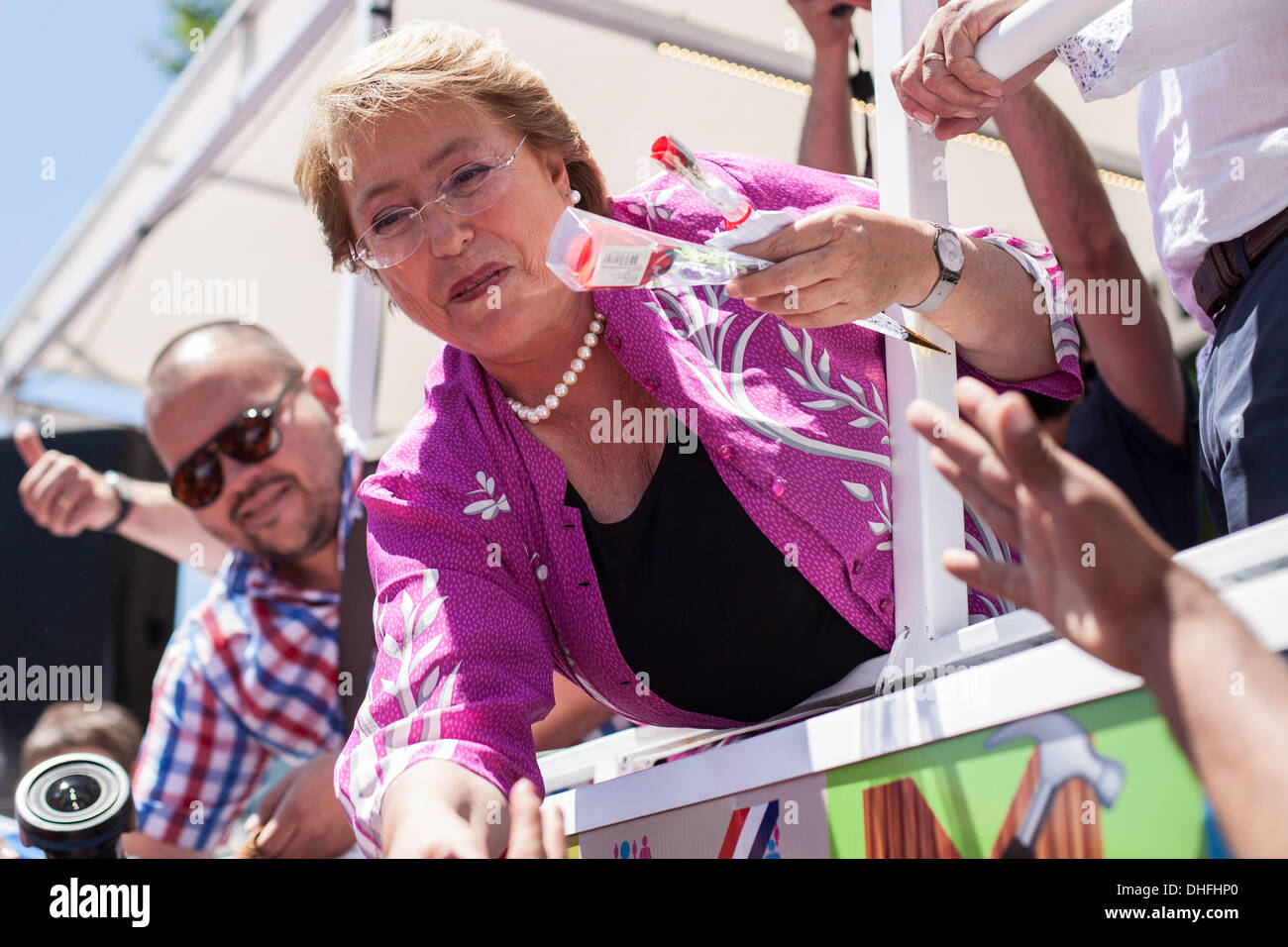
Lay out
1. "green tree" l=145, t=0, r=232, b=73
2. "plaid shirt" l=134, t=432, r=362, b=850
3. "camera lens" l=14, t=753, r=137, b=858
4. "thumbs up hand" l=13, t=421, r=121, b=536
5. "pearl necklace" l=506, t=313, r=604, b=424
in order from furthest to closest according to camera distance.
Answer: "green tree" l=145, t=0, r=232, b=73
"thumbs up hand" l=13, t=421, r=121, b=536
"plaid shirt" l=134, t=432, r=362, b=850
"pearl necklace" l=506, t=313, r=604, b=424
"camera lens" l=14, t=753, r=137, b=858

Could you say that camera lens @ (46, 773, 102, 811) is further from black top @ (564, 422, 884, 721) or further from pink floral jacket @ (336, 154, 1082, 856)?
A: black top @ (564, 422, 884, 721)

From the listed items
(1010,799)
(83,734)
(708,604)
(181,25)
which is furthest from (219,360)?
(181,25)

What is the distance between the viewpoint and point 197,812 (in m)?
2.46

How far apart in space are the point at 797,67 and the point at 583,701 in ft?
4.89

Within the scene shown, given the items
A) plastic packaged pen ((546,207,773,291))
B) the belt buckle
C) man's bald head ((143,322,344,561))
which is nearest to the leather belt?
the belt buckle

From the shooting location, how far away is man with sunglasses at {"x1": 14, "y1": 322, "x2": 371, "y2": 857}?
2396 mm

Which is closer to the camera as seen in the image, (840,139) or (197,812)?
(840,139)

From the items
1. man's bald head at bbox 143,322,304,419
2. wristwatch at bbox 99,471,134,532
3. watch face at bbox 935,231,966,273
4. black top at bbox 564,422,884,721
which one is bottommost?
black top at bbox 564,422,884,721

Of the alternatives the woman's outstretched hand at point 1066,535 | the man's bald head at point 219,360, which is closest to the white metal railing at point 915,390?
the woman's outstretched hand at point 1066,535

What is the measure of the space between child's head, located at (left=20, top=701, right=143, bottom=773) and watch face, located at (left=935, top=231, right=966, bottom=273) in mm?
2382

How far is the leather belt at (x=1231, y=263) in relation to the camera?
1013 mm

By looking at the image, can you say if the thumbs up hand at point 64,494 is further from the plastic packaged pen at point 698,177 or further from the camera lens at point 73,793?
the plastic packaged pen at point 698,177
